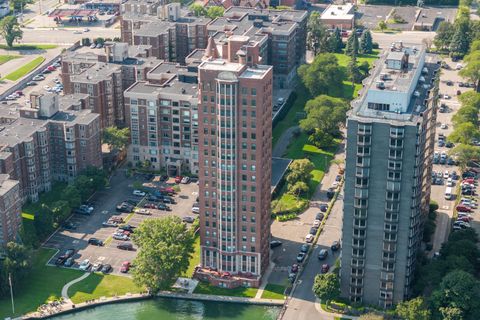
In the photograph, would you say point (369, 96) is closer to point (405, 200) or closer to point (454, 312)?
point (405, 200)

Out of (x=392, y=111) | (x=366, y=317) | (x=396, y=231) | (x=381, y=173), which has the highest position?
(x=392, y=111)

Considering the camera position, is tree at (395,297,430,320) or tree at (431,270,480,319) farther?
tree at (395,297,430,320)

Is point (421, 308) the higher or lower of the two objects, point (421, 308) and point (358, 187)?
the lower

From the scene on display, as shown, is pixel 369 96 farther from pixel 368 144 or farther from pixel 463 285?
pixel 463 285

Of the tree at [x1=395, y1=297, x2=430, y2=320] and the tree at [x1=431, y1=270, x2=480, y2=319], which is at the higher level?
the tree at [x1=431, y1=270, x2=480, y2=319]

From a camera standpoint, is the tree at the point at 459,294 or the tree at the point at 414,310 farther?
the tree at the point at 414,310

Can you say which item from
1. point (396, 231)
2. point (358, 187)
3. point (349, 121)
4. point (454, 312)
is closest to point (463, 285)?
point (454, 312)
